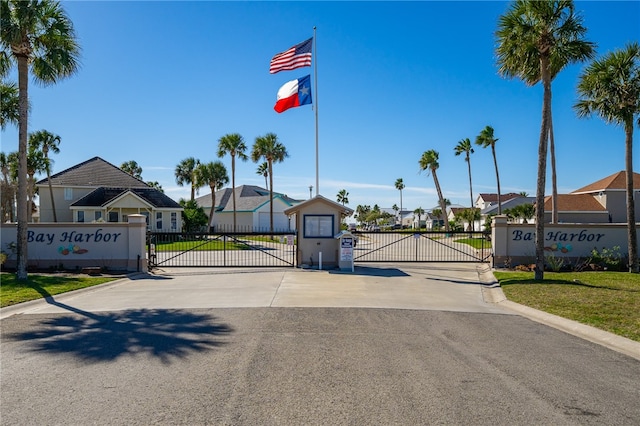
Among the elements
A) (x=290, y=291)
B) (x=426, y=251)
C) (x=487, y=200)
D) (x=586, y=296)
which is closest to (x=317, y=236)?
(x=290, y=291)

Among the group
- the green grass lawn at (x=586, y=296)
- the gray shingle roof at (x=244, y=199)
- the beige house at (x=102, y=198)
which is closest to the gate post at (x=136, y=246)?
the green grass lawn at (x=586, y=296)

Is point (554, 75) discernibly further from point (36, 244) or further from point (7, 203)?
point (7, 203)

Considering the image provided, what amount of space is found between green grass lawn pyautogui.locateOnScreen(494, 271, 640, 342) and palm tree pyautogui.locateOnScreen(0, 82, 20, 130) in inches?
842

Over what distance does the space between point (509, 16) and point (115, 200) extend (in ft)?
110

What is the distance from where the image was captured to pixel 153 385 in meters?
5.43

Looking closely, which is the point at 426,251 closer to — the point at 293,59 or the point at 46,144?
the point at 293,59

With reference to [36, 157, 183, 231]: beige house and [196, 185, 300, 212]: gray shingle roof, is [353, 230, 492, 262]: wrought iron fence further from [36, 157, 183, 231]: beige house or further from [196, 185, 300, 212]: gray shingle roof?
[196, 185, 300, 212]: gray shingle roof

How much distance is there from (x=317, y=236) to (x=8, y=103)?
1476 cm

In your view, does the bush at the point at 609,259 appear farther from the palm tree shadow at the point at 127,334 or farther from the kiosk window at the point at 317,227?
the palm tree shadow at the point at 127,334

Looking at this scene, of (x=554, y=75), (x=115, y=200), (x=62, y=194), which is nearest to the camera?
(x=554, y=75)

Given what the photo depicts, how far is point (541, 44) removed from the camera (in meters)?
14.6

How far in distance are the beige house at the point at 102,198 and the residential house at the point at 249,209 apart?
11880 millimetres

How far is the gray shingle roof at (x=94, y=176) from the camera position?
136 ft

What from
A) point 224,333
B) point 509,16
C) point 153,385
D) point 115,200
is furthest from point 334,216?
point 115,200
